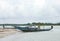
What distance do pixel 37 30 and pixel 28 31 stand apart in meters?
6.03

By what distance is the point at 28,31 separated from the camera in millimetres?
84438

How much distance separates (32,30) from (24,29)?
3211mm

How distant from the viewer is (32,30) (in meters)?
85.3

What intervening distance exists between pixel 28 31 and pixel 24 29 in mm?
2029

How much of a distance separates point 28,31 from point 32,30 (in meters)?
1.84

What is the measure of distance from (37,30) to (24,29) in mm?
6524

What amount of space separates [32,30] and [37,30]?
4.42 m

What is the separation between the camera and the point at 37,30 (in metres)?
89.2
